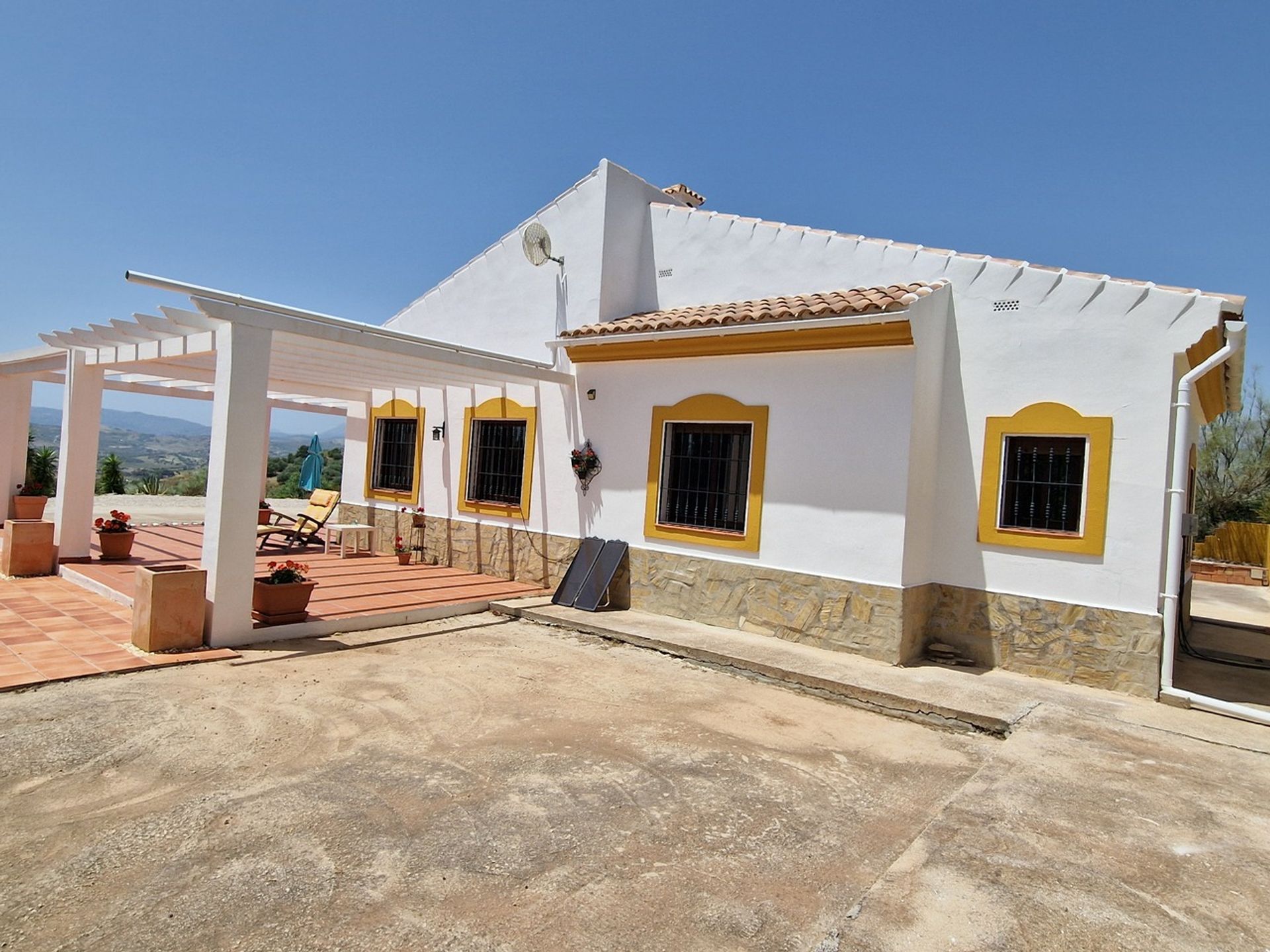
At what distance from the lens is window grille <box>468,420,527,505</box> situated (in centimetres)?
1160

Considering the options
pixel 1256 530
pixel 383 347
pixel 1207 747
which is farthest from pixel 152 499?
pixel 1256 530

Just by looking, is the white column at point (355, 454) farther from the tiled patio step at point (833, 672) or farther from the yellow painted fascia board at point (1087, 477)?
the yellow painted fascia board at point (1087, 477)

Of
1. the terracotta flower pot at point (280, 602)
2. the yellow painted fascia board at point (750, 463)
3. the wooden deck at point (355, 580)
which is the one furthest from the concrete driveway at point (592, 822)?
the yellow painted fascia board at point (750, 463)

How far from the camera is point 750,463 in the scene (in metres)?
8.77

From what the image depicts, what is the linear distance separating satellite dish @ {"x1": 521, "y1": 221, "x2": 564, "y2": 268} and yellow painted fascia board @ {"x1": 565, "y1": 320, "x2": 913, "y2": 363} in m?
1.87

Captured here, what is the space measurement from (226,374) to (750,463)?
5.83 m

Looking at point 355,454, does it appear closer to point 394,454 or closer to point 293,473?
point 394,454

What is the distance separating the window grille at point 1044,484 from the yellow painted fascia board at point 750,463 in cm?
277

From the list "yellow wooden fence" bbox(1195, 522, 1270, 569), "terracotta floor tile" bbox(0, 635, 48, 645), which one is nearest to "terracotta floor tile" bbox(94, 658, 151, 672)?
"terracotta floor tile" bbox(0, 635, 48, 645)

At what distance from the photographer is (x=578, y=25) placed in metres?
9.84

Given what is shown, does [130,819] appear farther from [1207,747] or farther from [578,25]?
[578,25]

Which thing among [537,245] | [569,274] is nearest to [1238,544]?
[569,274]

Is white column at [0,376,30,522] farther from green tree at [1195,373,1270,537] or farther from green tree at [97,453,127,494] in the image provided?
green tree at [1195,373,1270,537]

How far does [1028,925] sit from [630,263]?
9993mm
